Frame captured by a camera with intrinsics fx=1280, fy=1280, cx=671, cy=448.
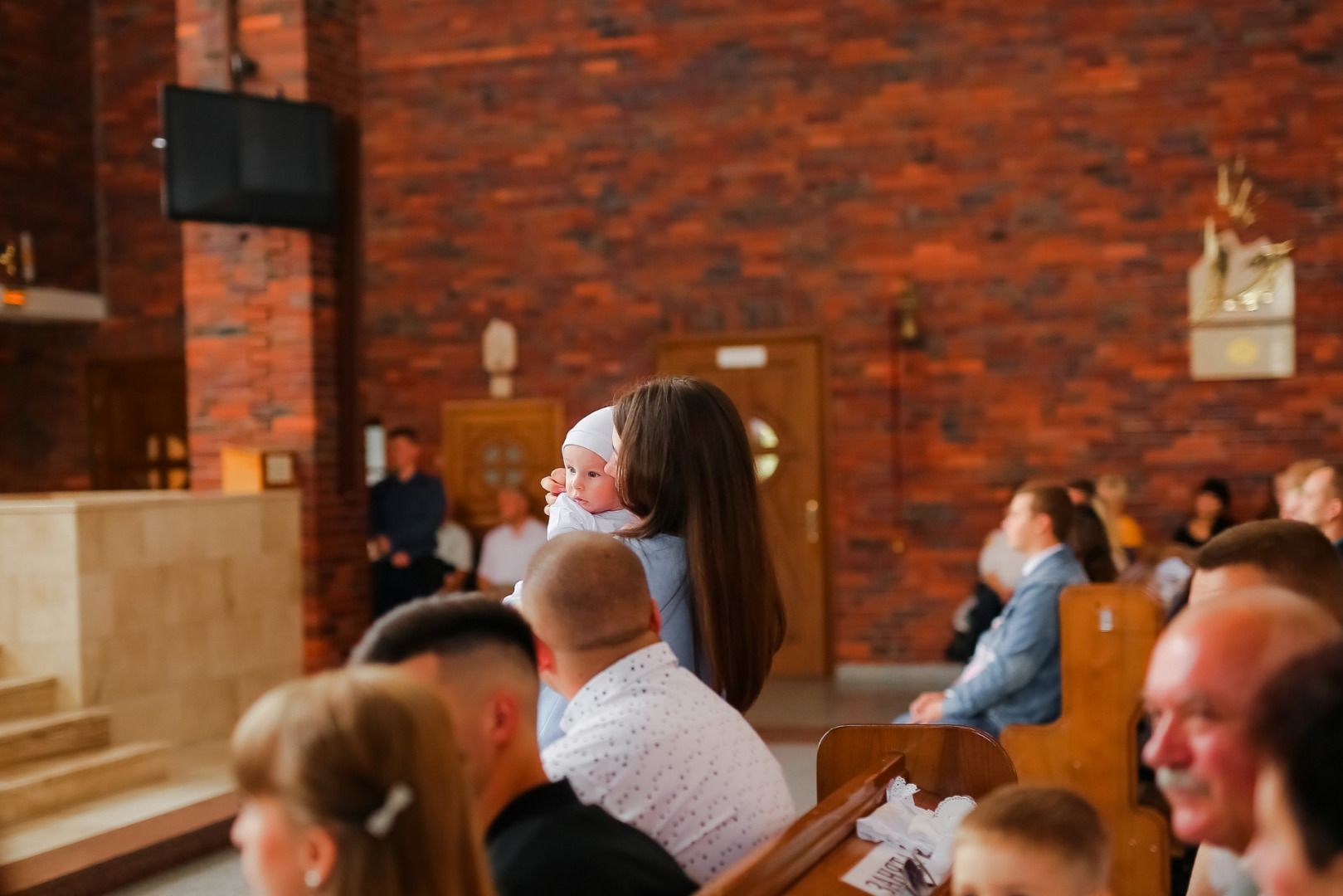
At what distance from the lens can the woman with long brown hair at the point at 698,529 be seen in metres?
2.49

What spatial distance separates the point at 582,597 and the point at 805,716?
18.7 feet

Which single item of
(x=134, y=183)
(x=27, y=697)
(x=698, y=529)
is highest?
(x=134, y=183)

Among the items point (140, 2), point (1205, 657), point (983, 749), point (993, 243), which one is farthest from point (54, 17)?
point (1205, 657)

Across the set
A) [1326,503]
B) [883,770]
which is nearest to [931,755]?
[883,770]

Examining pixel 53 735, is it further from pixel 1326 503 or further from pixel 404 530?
pixel 1326 503

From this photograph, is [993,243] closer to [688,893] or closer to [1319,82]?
[1319,82]

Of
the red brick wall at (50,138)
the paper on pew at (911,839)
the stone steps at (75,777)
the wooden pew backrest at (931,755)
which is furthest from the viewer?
the red brick wall at (50,138)

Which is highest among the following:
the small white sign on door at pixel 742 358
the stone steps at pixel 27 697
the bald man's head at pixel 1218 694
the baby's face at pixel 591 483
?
the small white sign on door at pixel 742 358

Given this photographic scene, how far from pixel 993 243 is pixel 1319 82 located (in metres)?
2.22

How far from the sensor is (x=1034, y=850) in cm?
161

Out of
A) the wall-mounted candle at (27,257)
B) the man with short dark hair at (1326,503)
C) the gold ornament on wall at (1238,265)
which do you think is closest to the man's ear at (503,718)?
the man with short dark hair at (1326,503)

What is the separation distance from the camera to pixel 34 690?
5531mm

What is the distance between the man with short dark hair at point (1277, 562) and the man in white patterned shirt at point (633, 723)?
941 millimetres

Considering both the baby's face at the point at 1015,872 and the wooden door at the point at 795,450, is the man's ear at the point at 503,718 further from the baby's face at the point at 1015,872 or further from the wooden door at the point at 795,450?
the wooden door at the point at 795,450
